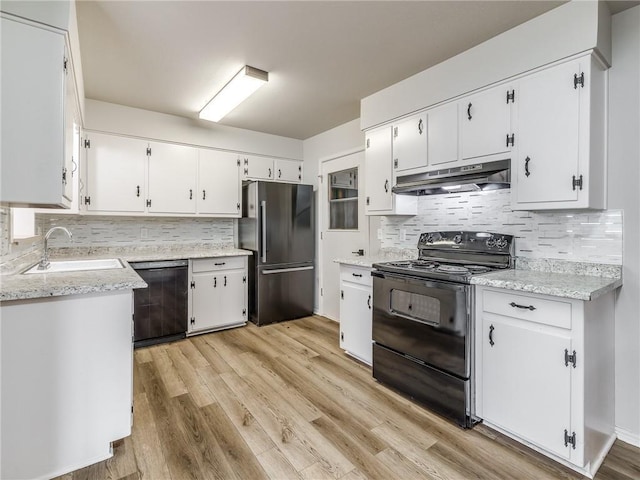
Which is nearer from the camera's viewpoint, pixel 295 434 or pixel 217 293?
pixel 295 434

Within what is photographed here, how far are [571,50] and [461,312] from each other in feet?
5.25

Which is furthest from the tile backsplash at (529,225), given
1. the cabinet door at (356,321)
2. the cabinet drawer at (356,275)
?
the cabinet door at (356,321)

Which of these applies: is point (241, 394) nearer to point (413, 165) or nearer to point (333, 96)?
point (413, 165)

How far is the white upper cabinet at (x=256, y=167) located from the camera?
4195 mm

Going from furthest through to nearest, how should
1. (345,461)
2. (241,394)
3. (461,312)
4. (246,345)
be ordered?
(246,345)
(241,394)
(461,312)
(345,461)

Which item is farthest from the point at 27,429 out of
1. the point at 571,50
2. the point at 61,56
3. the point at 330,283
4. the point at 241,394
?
the point at 571,50

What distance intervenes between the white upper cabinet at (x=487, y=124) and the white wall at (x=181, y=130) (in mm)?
2671

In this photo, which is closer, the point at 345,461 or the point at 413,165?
the point at 345,461

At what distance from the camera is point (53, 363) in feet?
5.02

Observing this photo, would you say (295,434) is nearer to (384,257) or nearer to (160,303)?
(384,257)

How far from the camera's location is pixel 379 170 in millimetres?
2967

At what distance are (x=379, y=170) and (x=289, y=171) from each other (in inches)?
75.8

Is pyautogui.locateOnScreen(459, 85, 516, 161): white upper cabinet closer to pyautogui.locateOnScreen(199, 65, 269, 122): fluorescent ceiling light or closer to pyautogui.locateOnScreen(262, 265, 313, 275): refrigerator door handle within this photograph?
pyautogui.locateOnScreen(199, 65, 269, 122): fluorescent ceiling light

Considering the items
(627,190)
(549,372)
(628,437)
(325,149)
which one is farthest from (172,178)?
(628,437)
